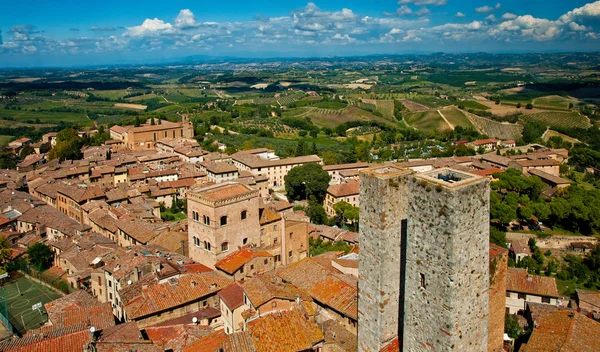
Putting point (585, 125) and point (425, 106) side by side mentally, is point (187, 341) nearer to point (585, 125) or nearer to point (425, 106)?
point (585, 125)

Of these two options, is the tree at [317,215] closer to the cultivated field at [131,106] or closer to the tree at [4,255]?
the tree at [4,255]

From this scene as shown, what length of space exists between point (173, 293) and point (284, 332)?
748cm

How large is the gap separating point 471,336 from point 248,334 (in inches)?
373

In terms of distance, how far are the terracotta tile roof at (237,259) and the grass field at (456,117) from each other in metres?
110

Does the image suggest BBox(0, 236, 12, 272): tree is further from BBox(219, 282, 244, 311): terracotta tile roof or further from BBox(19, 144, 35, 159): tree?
BBox(19, 144, 35, 159): tree

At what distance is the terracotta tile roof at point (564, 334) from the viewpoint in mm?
21203

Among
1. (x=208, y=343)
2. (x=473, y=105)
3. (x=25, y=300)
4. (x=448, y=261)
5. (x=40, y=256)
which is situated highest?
(x=448, y=261)

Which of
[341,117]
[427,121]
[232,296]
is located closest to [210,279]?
[232,296]

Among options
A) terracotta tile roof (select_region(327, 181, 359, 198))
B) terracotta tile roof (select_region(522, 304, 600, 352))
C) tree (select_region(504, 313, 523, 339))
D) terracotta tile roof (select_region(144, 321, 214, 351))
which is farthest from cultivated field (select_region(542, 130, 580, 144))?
terracotta tile roof (select_region(144, 321, 214, 351))

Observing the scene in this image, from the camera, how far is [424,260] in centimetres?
1346

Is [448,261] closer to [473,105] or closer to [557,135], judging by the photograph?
[557,135]

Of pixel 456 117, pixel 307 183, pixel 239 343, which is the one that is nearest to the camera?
pixel 239 343

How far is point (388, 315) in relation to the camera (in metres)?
15.5

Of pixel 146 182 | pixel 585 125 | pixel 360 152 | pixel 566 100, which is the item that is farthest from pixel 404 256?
pixel 566 100
